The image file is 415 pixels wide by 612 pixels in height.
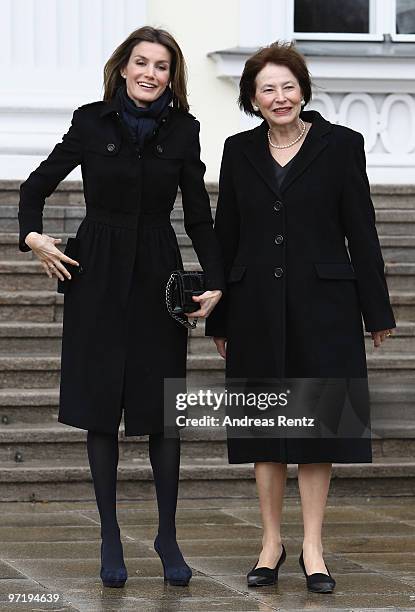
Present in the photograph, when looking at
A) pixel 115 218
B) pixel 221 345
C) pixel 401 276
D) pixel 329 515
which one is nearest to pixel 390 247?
pixel 401 276

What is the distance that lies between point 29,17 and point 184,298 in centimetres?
457

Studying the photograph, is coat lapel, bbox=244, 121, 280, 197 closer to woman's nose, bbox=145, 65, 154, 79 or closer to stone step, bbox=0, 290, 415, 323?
woman's nose, bbox=145, 65, 154, 79

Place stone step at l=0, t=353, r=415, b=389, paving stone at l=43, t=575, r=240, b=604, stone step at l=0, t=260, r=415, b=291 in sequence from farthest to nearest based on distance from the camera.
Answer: stone step at l=0, t=260, r=415, b=291, stone step at l=0, t=353, r=415, b=389, paving stone at l=43, t=575, r=240, b=604

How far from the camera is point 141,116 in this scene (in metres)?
5.43

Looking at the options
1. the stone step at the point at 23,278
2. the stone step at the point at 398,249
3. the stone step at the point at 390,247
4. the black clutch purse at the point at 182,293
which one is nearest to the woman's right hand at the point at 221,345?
the black clutch purse at the point at 182,293

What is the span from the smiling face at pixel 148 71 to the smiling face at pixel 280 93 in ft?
1.11

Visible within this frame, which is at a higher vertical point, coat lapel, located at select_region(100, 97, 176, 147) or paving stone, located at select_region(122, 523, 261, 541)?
coat lapel, located at select_region(100, 97, 176, 147)

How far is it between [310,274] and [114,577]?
1.21m

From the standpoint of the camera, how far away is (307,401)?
550 cm

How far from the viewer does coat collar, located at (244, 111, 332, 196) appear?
5477 mm

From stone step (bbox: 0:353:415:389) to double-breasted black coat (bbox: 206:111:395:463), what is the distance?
92.6 inches

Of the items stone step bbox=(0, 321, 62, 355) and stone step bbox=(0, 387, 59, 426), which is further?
stone step bbox=(0, 321, 62, 355)

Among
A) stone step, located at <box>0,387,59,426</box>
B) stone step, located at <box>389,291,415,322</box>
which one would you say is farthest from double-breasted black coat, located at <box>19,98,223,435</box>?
stone step, located at <box>389,291,415,322</box>

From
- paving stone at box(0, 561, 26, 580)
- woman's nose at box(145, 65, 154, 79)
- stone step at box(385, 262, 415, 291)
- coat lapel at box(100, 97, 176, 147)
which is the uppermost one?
woman's nose at box(145, 65, 154, 79)
